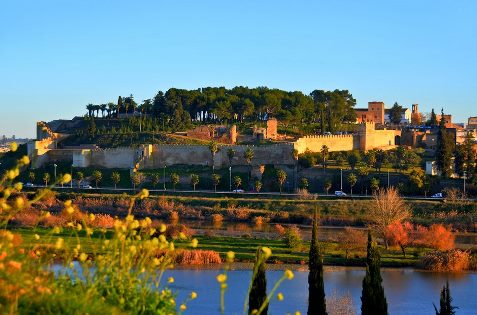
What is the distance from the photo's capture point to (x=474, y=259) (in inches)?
997

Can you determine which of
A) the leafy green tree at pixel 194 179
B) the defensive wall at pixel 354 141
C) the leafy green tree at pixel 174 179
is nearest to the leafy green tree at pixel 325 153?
the defensive wall at pixel 354 141

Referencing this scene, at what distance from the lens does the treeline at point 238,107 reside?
5797 cm

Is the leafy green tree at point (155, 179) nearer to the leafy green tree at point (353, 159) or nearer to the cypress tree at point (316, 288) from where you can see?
the leafy green tree at point (353, 159)

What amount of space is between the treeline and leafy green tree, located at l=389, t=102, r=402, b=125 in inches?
326

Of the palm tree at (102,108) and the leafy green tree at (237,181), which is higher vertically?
the palm tree at (102,108)

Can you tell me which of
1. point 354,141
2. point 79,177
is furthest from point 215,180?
point 354,141

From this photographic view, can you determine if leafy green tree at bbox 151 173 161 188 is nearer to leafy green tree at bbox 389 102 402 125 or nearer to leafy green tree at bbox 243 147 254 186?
leafy green tree at bbox 243 147 254 186

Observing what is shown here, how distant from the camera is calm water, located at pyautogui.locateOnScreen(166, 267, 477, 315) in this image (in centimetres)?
1934

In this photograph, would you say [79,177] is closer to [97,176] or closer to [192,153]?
[97,176]

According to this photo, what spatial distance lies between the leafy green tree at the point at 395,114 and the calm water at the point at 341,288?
46830mm

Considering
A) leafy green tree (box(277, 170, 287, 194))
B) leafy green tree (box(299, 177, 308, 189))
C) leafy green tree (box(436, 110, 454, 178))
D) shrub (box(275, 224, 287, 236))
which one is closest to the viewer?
shrub (box(275, 224, 287, 236))

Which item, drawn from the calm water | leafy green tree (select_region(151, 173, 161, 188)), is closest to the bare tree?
the calm water

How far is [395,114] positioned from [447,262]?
154ft

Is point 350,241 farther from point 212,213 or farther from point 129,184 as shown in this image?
point 129,184
